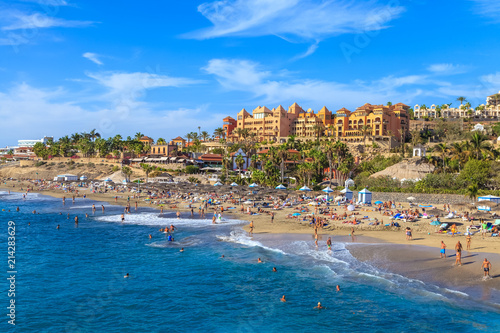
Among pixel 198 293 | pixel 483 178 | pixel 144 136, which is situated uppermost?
pixel 144 136

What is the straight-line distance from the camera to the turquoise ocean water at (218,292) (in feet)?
54.6

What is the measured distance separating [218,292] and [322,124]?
103 m

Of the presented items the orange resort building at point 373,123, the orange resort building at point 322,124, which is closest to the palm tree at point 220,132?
the orange resort building at point 322,124

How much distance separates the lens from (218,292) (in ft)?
66.9

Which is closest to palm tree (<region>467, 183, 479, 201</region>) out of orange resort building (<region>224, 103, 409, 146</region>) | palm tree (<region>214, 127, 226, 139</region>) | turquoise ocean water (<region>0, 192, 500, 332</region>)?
turquoise ocean water (<region>0, 192, 500, 332</region>)

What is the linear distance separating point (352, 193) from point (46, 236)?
35.0 meters

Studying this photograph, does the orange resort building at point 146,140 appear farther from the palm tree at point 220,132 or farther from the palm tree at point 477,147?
the palm tree at point 477,147

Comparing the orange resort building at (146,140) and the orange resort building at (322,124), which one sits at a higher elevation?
the orange resort building at (322,124)

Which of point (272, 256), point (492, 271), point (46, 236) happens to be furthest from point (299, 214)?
point (46, 236)

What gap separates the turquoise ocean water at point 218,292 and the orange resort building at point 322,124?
76.9 metres

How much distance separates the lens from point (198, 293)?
66.8 feet

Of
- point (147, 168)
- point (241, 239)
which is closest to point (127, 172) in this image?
point (147, 168)

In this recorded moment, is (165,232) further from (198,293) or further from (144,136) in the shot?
(144,136)

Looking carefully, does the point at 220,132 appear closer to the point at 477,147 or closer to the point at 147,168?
the point at 147,168
